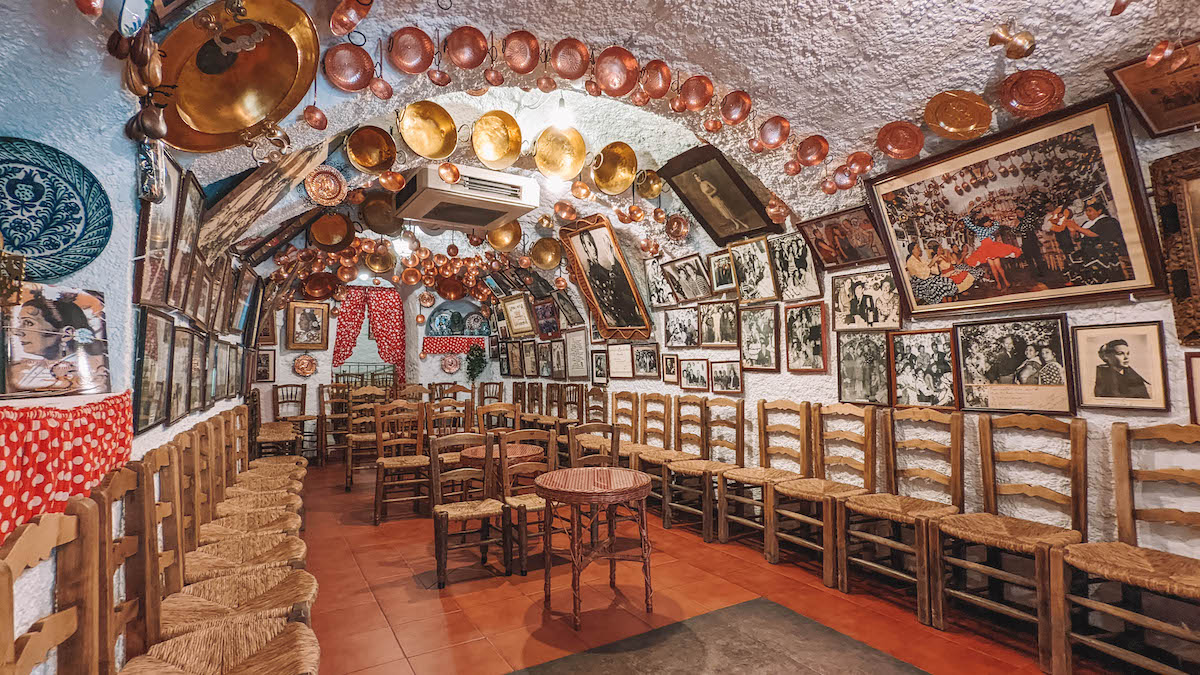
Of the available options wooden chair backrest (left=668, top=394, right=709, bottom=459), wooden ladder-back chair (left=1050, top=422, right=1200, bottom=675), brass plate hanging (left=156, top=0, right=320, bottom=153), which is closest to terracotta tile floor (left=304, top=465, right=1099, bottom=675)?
wooden ladder-back chair (left=1050, top=422, right=1200, bottom=675)

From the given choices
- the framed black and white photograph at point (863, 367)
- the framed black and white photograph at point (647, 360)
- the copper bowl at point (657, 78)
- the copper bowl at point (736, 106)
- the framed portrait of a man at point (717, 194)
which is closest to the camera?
the copper bowl at point (657, 78)

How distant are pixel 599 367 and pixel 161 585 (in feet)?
19.4

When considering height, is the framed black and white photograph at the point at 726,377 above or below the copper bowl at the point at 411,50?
below

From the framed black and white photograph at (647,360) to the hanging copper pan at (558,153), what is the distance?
2784 millimetres

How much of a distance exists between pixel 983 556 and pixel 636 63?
3644 millimetres

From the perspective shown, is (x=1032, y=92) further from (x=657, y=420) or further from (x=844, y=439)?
(x=657, y=420)

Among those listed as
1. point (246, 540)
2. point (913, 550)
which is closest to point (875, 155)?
point (913, 550)

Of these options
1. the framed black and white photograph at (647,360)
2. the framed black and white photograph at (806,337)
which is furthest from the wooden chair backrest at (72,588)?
the framed black and white photograph at (647,360)

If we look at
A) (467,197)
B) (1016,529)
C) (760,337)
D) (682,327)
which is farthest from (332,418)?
(1016,529)

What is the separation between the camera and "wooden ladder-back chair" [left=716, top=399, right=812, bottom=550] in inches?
179

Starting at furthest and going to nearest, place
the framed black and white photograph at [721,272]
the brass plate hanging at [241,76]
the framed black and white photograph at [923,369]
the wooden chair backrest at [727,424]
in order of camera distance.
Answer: the framed black and white photograph at [721,272] < the wooden chair backrest at [727,424] < the framed black and white photograph at [923,369] < the brass plate hanging at [241,76]

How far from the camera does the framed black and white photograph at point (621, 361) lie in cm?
721

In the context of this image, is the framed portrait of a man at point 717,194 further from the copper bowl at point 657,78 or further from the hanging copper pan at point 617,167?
the copper bowl at point 657,78

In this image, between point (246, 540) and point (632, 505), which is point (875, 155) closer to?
point (632, 505)
